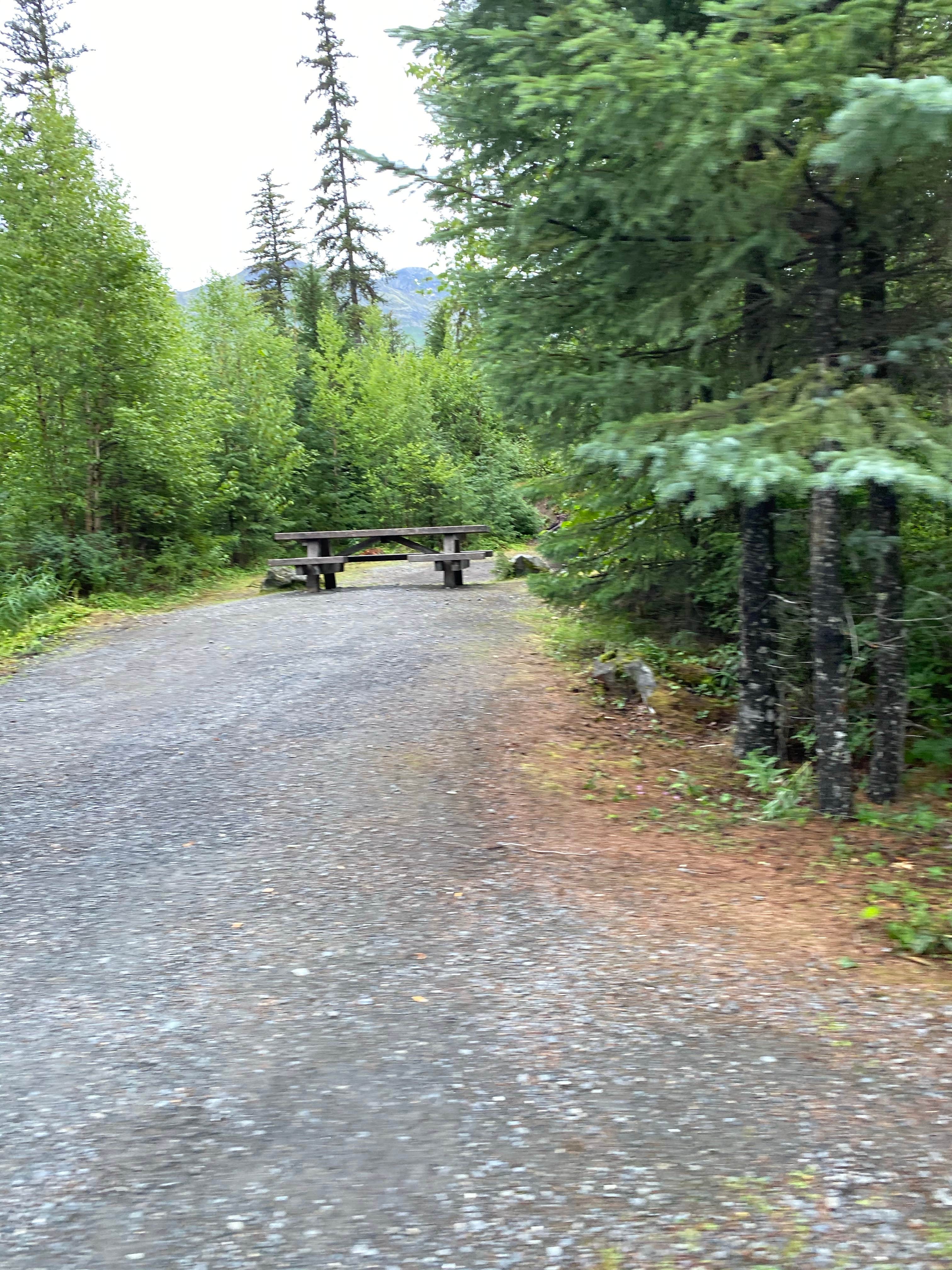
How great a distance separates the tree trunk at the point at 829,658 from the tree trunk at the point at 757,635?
60cm

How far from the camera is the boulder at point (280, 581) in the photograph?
16.0m

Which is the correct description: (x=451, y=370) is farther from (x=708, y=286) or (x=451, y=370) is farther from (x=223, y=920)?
(x=223, y=920)

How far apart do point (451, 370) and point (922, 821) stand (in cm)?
2476

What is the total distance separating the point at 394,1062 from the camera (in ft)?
10.4

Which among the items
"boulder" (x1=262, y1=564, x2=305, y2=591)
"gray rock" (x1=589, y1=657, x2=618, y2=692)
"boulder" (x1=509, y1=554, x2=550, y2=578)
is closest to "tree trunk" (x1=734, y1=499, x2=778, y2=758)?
"gray rock" (x1=589, y1=657, x2=618, y2=692)

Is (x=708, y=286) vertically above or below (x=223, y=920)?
above

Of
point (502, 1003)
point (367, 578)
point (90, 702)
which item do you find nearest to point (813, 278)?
point (502, 1003)

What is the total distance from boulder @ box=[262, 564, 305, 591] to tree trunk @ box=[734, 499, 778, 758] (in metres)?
10.8

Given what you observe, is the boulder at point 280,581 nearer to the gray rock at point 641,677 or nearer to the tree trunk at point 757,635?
the gray rock at point 641,677

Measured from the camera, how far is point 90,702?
8.02 m

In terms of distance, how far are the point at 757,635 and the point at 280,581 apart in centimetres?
1125

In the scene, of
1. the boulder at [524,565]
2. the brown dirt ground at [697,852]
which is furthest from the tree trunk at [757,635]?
the boulder at [524,565]

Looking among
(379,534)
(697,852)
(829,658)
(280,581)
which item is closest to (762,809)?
(697,852)

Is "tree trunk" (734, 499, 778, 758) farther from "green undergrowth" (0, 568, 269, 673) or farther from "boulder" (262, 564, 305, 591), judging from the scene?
"boulder" (262, 564, 305, 591)
